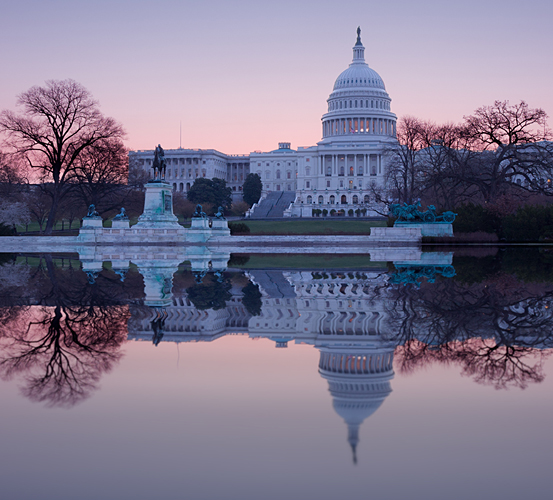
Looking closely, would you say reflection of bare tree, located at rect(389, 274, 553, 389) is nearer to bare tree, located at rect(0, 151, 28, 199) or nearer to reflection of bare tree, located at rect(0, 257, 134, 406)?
reflection of bare tree, located at rect(0, 257, 134, 406)

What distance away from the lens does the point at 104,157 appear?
5603 centimetres

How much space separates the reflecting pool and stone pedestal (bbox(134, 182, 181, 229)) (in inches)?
1250

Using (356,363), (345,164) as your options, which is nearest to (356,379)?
(356,363)

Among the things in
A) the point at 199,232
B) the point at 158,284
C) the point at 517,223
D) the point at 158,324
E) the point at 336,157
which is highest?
the point at 336,157

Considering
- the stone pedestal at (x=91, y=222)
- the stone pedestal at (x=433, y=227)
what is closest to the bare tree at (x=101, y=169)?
the stone pedestal at (x=91, y=222)

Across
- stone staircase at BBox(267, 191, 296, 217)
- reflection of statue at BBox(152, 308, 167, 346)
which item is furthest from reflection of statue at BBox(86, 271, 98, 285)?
stone staircase at BBox(267, 191, 296, 217)

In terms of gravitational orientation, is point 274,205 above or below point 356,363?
above

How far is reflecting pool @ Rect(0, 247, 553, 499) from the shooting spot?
3.80m

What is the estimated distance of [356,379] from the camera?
594 cm

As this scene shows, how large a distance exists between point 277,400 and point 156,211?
3941 cm

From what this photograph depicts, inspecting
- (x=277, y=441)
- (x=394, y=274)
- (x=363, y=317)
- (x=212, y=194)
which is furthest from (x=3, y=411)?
(x=212, y=194)

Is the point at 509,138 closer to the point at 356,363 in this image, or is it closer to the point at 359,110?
the point at 356,363

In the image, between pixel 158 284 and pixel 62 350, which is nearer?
pixel 62 350

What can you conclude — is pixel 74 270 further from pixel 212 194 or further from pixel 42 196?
pixel 212 194
